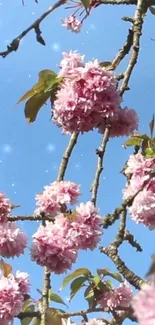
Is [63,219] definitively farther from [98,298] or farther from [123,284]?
[123,284]

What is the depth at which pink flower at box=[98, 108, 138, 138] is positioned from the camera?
1.67m

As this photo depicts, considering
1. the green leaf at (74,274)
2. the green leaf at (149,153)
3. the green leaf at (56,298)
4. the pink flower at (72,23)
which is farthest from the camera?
the pink flower at (72,23)

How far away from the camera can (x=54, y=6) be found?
1.73 m

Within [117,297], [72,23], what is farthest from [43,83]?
[72,23]

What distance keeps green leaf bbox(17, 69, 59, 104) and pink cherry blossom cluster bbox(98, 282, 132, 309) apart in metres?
0.81

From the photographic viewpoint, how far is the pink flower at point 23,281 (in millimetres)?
1788

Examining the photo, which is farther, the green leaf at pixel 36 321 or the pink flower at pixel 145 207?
the green leaf at pixel 36 321

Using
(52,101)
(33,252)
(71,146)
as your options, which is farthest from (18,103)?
(33,252)

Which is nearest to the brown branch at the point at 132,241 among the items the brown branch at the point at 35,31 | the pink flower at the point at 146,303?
the brown branch at the point at 35,31

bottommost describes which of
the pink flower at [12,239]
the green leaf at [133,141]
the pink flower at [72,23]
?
the pink flower at [12,239]

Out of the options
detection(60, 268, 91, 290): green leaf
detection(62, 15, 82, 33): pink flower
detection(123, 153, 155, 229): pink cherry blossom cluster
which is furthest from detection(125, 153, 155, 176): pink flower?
detection(62, 15, 82, 33): pink flower

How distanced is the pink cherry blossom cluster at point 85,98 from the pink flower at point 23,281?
48cm

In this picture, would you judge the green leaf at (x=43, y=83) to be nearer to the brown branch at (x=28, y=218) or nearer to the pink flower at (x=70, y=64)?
the pink flower at (x=70, y=64)

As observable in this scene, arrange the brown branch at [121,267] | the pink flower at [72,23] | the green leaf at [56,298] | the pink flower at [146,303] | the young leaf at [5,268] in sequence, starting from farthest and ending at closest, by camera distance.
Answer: the pink flower at [72,23]
the green leaf at [56,298]
the young leaf at [5,268]
the brown branch at [121,267]
the pink flower at [146,303]
